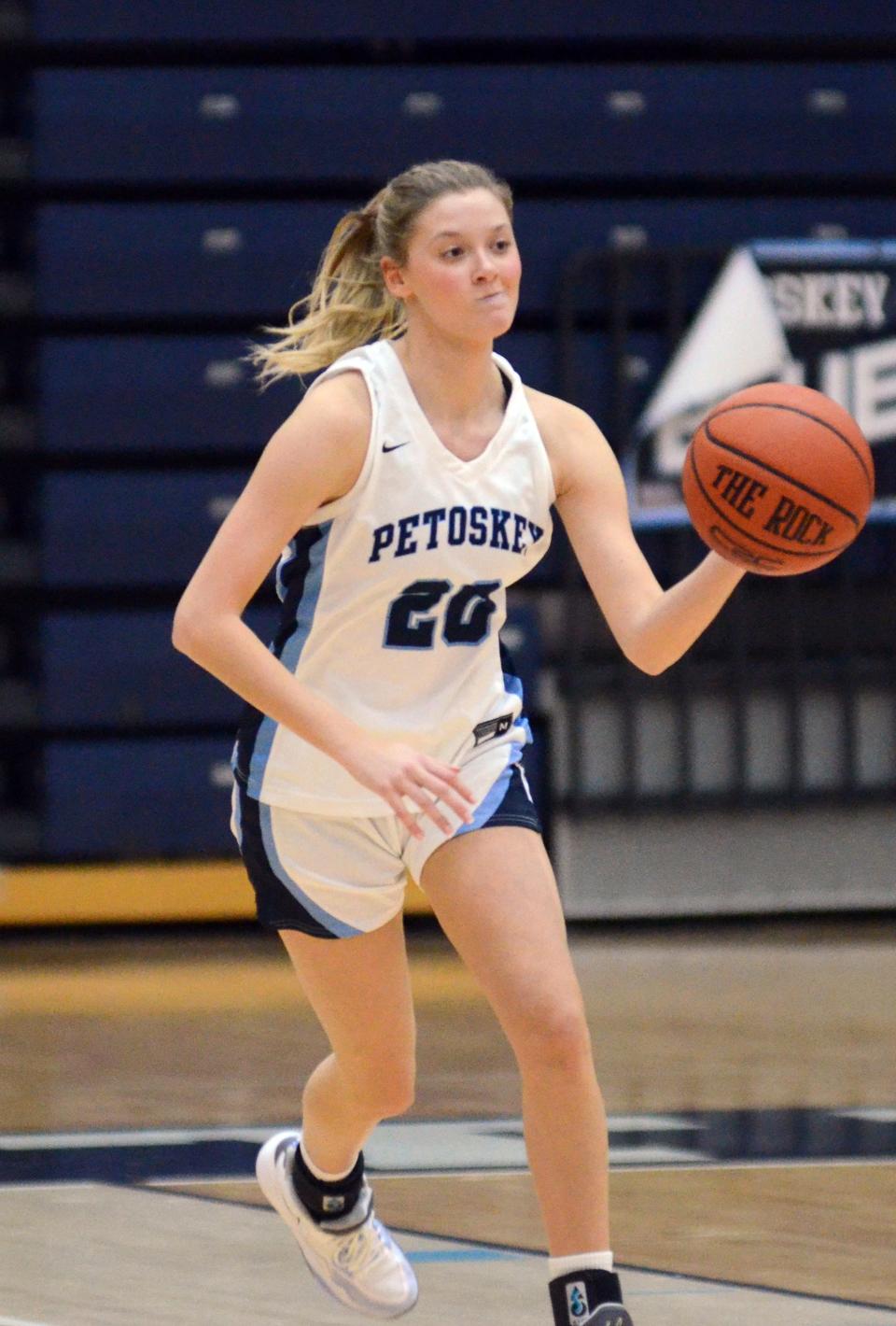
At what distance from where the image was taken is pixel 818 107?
A: 30.5ft

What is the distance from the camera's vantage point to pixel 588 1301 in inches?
115

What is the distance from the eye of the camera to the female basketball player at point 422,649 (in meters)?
2.99

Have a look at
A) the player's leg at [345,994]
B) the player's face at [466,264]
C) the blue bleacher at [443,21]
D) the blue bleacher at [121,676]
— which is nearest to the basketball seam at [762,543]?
the player's face at [466,264]

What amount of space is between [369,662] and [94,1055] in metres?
3.30

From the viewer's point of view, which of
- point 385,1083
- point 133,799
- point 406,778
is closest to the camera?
point 406,778

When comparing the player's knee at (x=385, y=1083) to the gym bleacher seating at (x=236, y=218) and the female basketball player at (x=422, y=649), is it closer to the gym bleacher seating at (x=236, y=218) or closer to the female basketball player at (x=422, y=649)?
the female basketball player at (x=422, y=649)

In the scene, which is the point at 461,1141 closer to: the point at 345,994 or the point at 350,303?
the point at 345,994

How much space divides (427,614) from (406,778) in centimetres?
33

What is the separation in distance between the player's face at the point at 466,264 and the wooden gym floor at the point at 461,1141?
1289mm

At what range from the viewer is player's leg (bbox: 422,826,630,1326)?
2939mm

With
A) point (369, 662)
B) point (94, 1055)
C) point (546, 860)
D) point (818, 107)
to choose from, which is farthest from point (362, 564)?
point (818, 107)

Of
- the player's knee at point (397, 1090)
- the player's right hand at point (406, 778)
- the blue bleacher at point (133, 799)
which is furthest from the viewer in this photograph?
the blue bleacher at point (133, 799)

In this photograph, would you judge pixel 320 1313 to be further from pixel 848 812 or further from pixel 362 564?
pixel 848 812

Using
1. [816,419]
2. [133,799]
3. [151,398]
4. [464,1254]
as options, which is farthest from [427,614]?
[151,398]
